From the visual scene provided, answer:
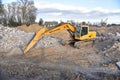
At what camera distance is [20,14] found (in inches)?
2581

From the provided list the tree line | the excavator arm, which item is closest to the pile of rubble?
the excavator arm

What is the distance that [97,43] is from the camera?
25.7m

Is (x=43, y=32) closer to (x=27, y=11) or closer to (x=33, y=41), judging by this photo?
(x=33, y=41)

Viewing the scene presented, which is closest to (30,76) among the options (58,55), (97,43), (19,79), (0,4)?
(19,79)

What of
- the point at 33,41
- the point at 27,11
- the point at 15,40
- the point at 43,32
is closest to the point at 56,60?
the point at 33,41

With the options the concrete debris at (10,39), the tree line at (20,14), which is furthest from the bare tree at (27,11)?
the concrete debris at (10,39)

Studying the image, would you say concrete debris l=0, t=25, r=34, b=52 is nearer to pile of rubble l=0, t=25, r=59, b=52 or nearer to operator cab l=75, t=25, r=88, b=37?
pile of rubble l=0, t=25, r=59, b=52

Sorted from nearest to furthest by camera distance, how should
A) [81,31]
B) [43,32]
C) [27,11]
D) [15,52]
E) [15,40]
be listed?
[43,32]
[15,52]
[81,31]
[15,40]
[27,11]

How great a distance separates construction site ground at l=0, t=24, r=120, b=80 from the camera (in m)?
12.9

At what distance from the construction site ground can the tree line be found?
32361 mm

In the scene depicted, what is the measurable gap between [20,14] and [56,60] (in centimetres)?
4718

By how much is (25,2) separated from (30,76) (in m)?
53.1

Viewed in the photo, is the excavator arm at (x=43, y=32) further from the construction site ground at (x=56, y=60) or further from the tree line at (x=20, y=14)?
the tree line at (x=20, y=14)

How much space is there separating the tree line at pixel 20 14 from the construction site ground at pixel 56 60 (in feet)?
106
